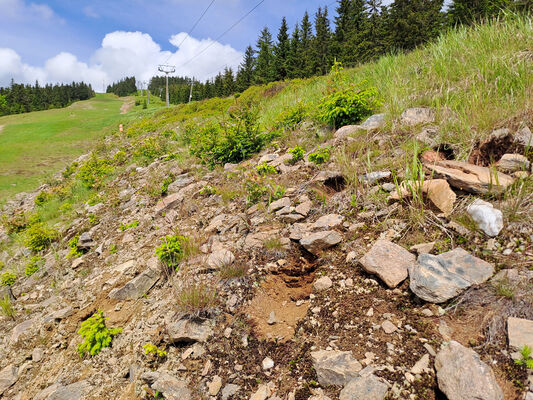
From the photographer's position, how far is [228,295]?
8.13 ft

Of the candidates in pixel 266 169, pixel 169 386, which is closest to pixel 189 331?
A: pixel 169 386

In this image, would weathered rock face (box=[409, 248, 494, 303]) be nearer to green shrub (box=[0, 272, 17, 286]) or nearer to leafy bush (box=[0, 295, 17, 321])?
leafy bush (box=[0, 295, 17, 321])

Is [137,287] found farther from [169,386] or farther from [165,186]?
[165,186]

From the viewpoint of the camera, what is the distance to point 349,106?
468 centimetres

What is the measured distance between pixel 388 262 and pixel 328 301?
570 mm

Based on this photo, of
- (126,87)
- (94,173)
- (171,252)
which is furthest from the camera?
(126,87)

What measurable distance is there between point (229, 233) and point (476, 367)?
2.66 metres

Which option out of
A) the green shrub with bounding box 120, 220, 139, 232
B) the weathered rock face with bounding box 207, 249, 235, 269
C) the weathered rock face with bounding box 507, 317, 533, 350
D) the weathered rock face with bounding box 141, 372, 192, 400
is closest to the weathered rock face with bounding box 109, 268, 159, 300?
the weathered rock face with bounding box 207, 249, 235, 269

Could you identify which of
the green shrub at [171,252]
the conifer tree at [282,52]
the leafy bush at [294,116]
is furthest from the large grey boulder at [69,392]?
the conifer tree at [282,52]

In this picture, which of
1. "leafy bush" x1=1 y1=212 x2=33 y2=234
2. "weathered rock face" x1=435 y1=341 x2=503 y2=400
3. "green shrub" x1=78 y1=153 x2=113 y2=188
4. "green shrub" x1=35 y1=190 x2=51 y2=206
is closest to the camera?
"weathered rock face" x1=435 y1=341 x2=503 y2=400

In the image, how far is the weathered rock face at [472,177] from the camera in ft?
6.91

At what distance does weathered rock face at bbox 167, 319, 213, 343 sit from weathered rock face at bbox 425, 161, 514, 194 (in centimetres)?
252

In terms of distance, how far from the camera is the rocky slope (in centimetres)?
151

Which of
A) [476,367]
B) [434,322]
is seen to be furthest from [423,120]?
[476,367]
